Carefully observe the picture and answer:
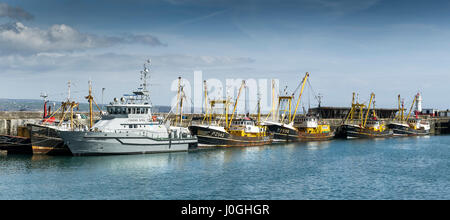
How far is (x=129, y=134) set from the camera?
49656 millimetres

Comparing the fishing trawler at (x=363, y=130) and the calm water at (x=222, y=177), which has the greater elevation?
the fishing trawler at (x=363, y=130)

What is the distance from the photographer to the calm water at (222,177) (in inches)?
1218

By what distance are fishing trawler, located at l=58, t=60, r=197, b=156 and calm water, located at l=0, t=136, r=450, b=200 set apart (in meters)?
1.72

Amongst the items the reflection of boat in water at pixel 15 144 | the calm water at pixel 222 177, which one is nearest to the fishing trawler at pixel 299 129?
the calm water at pixel 222 177

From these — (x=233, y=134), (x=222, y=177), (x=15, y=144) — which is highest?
(x=233, y=134)

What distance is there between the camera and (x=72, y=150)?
47812mm

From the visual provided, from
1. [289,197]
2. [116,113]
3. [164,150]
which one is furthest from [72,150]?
[289,197]

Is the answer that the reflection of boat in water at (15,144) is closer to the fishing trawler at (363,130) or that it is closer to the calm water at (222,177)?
the calm water at (222,177)

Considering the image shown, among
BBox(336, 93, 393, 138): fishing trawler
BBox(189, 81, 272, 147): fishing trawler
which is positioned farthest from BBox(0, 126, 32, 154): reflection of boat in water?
BBox(336, 93, 393, 138): fishing trawler

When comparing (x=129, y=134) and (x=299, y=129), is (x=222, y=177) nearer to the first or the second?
(x=129, y=134)

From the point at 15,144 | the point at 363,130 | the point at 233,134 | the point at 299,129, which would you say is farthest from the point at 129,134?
the point at 363,130

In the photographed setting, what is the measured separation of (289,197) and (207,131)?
33.3 m

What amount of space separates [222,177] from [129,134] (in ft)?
55.9

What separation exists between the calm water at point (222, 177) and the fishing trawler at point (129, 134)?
67.9 inches
